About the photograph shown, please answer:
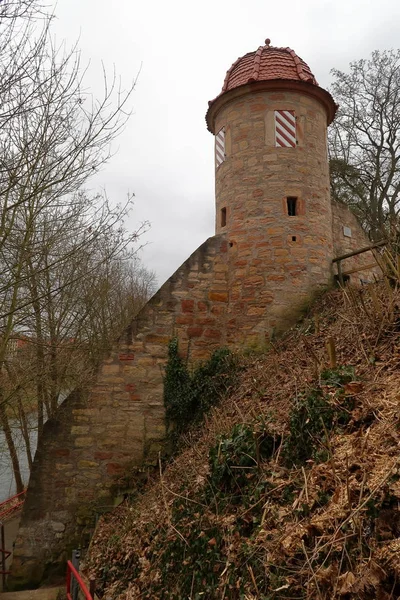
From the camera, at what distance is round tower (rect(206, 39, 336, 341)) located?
8.33 m

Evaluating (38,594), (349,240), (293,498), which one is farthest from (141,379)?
(349,240)

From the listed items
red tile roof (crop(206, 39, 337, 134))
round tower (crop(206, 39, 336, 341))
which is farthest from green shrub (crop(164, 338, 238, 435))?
red tile roof (crop(206, 39, 337, 134))

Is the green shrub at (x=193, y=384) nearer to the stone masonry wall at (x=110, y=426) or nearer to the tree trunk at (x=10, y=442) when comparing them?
the stone masonry wall at (x=110, y=426)

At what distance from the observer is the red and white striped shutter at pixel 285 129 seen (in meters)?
8.70

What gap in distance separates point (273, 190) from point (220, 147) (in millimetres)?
1691

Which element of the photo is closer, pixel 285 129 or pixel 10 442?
pixel 285 129

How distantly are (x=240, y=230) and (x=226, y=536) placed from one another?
5767mm

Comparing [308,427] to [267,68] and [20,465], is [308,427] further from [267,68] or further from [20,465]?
[20,465]

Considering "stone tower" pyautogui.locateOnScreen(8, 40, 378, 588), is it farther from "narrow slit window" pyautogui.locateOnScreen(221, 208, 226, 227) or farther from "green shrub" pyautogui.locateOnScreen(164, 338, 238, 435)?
"green shrub" pyautogui.locateOnScreen(164, 338, 238, 435)

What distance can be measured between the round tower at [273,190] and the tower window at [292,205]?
0.02 meters

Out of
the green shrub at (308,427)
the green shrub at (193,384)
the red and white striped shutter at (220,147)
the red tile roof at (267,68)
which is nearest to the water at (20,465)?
the green shrub at (193,384)

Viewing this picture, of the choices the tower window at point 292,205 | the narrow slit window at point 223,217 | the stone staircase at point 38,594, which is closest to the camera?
the stone staircase at point 38,594

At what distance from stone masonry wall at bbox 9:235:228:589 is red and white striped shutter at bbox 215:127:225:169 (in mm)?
2400

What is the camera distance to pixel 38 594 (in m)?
6.67
